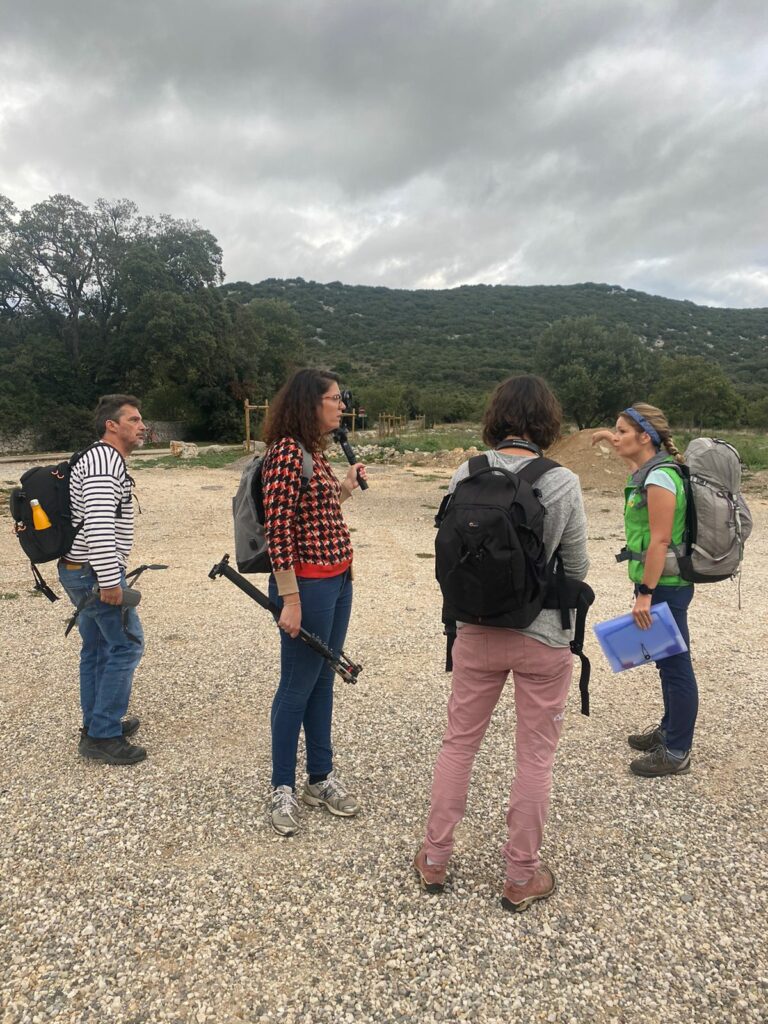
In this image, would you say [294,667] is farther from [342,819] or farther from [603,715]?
[603,715]

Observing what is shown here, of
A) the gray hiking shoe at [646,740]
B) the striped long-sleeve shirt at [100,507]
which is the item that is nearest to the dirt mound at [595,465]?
the gray hiking shoe at [646,740]

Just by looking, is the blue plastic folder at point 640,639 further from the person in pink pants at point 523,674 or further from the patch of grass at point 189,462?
the patch of grass at point 189,462

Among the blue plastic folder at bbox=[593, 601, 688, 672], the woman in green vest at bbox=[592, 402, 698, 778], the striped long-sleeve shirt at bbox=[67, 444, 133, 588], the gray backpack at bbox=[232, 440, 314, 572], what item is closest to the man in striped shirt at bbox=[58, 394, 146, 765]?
the striped long-sleeve shirt at bbox=[67, 444, 133, 588]

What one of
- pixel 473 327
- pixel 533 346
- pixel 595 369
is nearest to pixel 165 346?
pixel 595 369

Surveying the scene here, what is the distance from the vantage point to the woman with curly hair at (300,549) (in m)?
2.22

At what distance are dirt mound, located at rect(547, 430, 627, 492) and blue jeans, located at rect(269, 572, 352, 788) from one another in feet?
43.3

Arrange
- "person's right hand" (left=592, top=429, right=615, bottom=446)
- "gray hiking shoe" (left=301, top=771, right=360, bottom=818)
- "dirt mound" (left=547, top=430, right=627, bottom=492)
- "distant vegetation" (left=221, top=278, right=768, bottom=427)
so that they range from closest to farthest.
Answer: "gray hiking shoe" (left=301, top=771, right=360, bottom=818), "person's right hand" (left=592, top=429, right=615, bottom=446), "dirt mound" (left=547, top=430, right=627, bottom=492), "distant vegetation" (left=221, top=278, right=768, bottom=427)

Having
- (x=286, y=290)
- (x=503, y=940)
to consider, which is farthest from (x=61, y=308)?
(x=286, y=290)

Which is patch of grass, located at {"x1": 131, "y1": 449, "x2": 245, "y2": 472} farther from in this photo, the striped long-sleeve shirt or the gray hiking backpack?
the gray hiking backpack

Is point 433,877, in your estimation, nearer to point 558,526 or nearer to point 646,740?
point 558,526

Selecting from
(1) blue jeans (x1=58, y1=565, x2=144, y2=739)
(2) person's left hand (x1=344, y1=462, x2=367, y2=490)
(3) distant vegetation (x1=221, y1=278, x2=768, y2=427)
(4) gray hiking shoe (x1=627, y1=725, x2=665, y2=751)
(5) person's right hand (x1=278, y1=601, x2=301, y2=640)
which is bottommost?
(4) gray hiking shoe (x1=627, y1=725, x2=665, y2=751)

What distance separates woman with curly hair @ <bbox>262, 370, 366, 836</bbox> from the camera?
87.5 inches

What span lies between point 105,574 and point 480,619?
1.92m

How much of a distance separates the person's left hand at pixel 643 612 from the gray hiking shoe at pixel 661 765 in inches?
35.7
